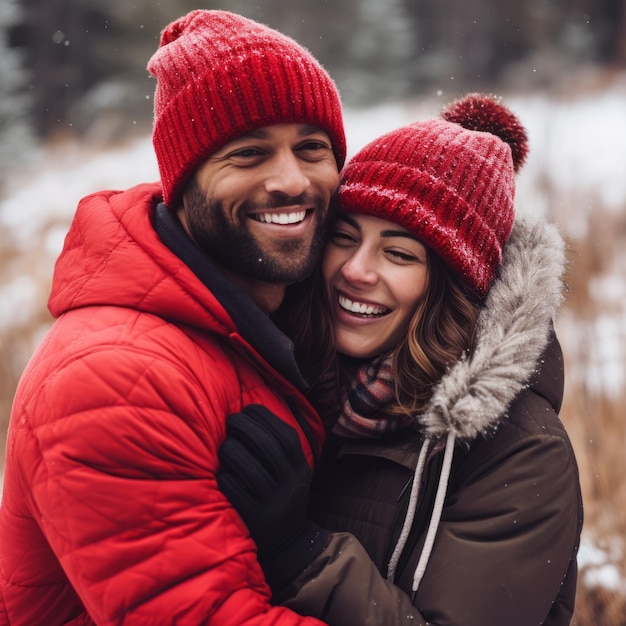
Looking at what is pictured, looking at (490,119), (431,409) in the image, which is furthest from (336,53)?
(431,409)

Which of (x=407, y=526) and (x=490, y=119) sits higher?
(x=490, y=119)

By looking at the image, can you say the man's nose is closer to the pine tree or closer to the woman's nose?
the woman's nose

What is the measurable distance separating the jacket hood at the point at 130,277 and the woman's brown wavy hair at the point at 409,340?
0.52 m

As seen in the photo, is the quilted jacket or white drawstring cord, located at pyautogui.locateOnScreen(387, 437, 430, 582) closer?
the quilted jacket

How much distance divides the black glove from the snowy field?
2.34 metres

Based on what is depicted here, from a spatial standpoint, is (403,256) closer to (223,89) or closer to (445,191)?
(445,191)

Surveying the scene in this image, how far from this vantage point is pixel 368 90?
11.1 meters

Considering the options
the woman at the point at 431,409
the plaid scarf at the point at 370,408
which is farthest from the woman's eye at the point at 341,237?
the plaid scarf at the point at 370,408

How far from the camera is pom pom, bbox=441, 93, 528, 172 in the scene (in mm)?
2311

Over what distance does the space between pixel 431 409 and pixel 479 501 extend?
0.27m

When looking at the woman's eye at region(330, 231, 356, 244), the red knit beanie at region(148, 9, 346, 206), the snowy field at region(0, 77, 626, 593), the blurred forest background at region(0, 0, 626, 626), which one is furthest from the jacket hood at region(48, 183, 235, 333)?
the blurred forest background at region(0, 0, 626, 626)

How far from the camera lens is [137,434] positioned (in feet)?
4.75

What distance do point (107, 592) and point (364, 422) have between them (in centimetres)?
87

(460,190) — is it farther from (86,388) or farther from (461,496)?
Answer: (86,388)
